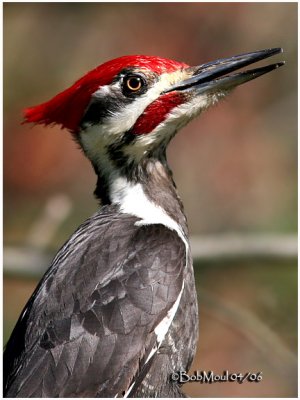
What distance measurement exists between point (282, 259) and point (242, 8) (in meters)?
2.80

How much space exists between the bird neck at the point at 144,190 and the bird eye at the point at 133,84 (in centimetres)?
35

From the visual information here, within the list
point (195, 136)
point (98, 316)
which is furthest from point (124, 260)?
point (195, 136)

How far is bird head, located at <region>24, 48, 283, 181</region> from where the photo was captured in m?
4.37

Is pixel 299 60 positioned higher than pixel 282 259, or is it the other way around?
pixel 299 60

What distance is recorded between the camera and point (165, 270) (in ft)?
13.6

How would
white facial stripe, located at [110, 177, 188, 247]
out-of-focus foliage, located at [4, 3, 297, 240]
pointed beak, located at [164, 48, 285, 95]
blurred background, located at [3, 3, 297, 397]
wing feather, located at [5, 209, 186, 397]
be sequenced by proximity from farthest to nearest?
out-of-focus foliage, located at [4, 3, 297, 240] → blurred background, located at [3, 3, 297, 397] → white facial stripe, located at [110, 177, 188, 247] → pointed beak, located at [164, 48, 285, 95] → wing feather, located at [5, 209, 186, 397]

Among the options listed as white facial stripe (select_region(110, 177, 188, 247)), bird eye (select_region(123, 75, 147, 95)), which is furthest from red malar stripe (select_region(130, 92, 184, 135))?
white facial stripe (select_region(110, 177, 188, 247))

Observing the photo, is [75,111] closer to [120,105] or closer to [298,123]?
[120,105]

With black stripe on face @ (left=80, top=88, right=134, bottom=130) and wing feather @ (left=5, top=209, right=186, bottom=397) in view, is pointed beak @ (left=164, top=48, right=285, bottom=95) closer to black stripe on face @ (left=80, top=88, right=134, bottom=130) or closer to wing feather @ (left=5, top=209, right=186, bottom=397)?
black stripe on face @ (left=80, top=88, right=134, bottom=130)

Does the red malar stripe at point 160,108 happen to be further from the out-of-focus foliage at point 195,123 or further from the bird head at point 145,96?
the out-of-focus foliage at point 195,123

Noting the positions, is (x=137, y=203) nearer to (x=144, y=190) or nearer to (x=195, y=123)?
(x=144, y=190)

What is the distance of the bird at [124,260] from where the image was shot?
394cm

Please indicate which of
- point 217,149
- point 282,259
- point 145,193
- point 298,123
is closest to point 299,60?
point 298,123

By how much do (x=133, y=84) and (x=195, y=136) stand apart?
3.66 metres
